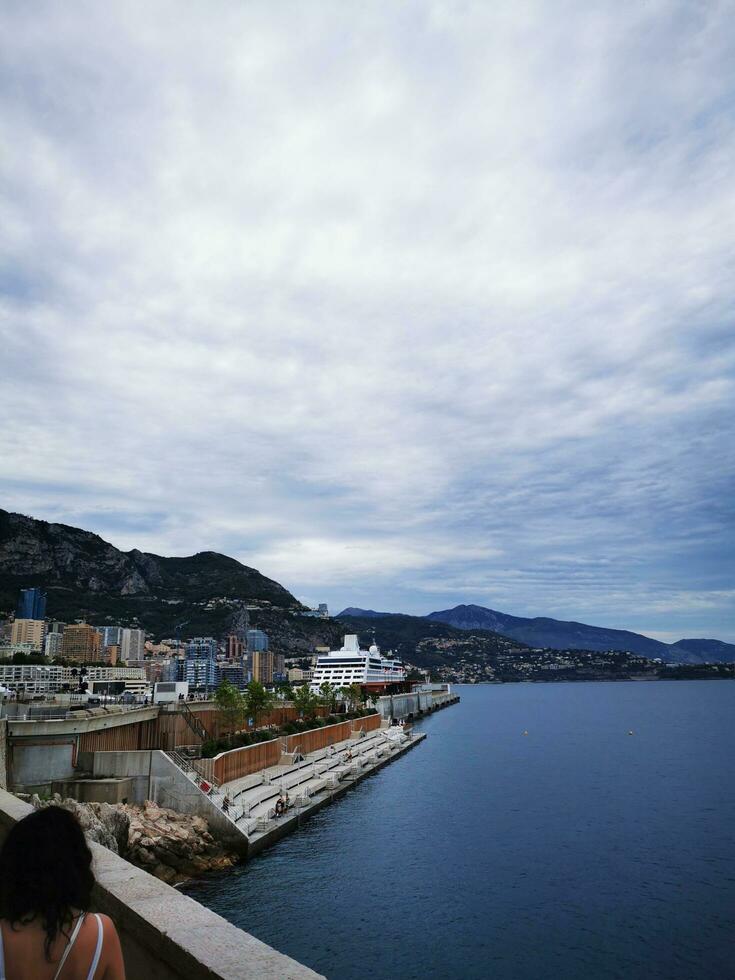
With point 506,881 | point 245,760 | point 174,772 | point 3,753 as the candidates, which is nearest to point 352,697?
point 245,760

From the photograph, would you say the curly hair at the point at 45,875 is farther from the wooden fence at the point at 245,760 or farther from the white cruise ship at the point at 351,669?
the white cruise ship at the point at 351,669

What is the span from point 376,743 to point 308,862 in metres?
45.8

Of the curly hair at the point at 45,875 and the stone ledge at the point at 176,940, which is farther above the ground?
the curly hair at the point at 45,875

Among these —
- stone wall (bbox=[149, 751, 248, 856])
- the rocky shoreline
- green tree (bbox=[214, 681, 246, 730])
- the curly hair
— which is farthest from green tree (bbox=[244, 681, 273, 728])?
the curly hair

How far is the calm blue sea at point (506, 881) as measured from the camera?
72.5 ft

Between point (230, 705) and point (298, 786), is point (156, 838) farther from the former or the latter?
point (230, 705)

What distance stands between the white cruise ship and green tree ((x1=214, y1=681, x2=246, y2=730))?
9630 centimetres

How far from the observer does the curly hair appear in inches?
118

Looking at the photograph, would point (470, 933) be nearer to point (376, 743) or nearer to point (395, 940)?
point (395, 940)

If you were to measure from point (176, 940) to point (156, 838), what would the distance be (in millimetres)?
26678

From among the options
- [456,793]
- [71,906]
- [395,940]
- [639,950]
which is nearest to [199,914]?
[71,906]

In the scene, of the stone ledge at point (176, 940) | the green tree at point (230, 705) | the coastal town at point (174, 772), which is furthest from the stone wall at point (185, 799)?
the stone ledge at point (176, 940)

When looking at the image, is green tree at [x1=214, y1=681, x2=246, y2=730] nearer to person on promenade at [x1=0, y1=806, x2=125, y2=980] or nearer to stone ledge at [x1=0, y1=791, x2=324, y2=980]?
stone ledge at [x1=0, y1=791, x2=324, y2=980]

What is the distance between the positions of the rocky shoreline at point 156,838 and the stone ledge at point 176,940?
77.5 feet
